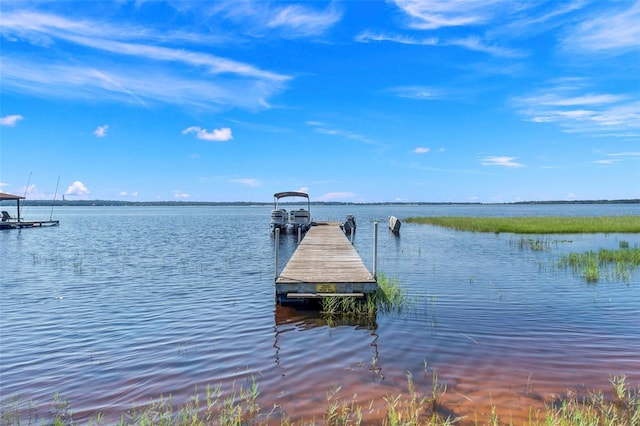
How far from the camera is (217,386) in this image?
6469 millimetres

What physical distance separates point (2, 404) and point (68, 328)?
417 centimetres

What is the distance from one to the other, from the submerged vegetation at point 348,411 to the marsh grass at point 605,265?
10.8m

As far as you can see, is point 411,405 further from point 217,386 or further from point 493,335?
point 493,335

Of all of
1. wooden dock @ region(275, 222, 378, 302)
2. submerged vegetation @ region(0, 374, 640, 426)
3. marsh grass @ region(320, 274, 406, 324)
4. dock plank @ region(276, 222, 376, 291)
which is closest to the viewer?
submerged vegetation @ region(0, 374, 640, 426)

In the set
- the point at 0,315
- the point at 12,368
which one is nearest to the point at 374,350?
the point at 12,368

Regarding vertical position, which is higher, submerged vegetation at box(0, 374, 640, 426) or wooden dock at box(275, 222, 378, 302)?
wooden dock at box(275, 222, 378, 302)

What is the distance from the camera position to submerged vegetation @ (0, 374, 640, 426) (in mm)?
5121

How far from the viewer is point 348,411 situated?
5.48 meters

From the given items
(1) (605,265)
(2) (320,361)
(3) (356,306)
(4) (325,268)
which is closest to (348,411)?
(2) (320,361)

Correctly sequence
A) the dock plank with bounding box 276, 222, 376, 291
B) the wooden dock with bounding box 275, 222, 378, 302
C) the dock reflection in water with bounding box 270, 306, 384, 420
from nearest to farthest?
the dock reflection in water with bounding box 270, 306, 384, 420
the wooden dock with bounding box 275, 222, 378, 302
the dock plank with bounding box 276, 222, 376, 291

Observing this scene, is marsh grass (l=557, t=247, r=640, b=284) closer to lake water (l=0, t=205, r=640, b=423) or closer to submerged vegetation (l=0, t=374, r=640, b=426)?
lake water (l=0, t=205, r=640, b=423)

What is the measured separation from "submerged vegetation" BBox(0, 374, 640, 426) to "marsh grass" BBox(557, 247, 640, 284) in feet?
35.5

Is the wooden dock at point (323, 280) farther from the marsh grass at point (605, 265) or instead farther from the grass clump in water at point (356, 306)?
the marsh grass at point (605, 265)

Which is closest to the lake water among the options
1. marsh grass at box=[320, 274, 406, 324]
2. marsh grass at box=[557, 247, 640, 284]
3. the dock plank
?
marsh grass at box=[320, 274, 406, 324]
